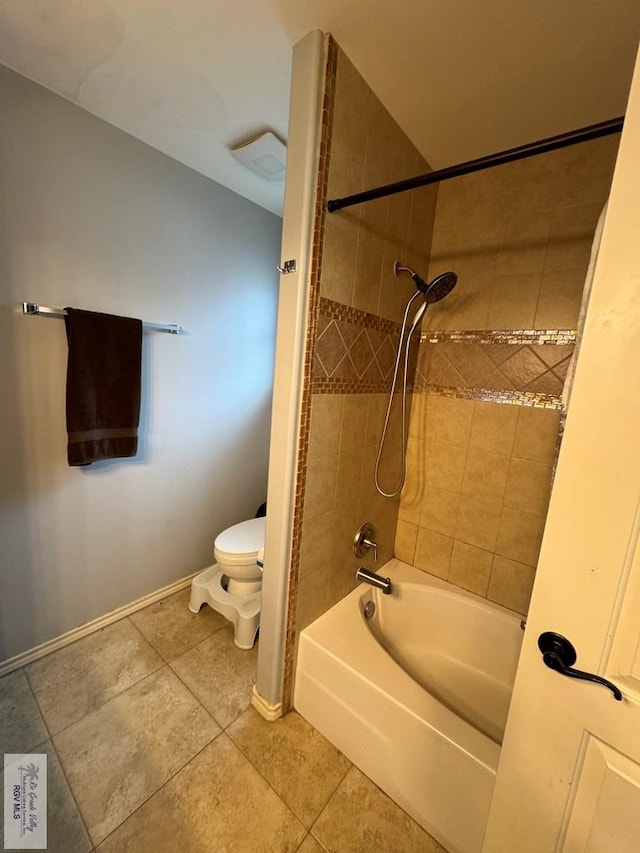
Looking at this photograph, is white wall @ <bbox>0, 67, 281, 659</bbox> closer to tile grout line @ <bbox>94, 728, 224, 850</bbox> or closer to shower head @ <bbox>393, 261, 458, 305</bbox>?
tile grout line @ <bbox>94, 728, 224, 850</bbox>

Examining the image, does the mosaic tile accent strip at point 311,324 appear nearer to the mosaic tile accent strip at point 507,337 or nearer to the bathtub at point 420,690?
the bathtub at point 420,690

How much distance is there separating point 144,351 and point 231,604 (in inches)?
55.9

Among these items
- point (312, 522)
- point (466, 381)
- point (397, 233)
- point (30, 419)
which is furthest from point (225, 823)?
point (397, 233)

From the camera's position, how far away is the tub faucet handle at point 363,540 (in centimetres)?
157

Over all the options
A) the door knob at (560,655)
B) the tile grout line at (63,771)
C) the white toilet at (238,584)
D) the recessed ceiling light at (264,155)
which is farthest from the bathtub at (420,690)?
the recessed ceiling light at (264,155)

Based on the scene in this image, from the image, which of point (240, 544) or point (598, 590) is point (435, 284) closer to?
point (598, 590)

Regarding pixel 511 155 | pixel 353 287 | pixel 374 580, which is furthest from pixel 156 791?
pixel 511 155

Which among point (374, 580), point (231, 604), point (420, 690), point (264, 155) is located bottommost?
point (231, 604)

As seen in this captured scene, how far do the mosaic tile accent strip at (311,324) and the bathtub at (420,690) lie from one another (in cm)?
23

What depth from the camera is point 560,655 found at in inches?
24.9

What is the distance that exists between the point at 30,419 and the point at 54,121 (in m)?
1.19

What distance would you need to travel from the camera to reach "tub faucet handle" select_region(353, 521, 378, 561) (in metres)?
1.57

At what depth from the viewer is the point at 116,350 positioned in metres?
1.53

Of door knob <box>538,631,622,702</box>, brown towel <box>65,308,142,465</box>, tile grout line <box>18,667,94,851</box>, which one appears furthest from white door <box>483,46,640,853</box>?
brown towel <box>65,308,142,465</box>
